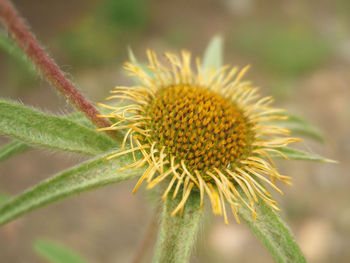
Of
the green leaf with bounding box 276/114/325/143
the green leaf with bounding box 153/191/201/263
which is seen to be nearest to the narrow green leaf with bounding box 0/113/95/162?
the green leaf with bounding box 153/191/201/263

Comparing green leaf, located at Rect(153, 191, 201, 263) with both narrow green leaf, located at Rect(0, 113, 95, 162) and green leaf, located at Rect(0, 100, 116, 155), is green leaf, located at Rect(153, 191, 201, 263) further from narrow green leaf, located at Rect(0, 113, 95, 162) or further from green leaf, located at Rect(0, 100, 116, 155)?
narrow green leaf, located at Rect(0, 113, 95, 162)

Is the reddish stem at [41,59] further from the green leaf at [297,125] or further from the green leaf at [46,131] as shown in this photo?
the green leaf at [297,125]

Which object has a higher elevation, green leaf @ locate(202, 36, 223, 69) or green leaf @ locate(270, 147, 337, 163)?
green leaf @ locate(202, 36, 223, 69)

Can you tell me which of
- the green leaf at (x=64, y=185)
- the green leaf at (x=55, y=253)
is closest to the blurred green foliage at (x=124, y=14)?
the green leaf at (x=55, y=253)

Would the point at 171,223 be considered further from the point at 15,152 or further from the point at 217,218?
the point at 217,218

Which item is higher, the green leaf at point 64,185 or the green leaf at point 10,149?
the green leaf at point 10,149

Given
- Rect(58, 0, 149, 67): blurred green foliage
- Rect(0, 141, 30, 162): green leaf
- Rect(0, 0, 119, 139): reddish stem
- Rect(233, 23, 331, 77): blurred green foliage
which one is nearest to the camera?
Rect(0, 0, 119, 139): reddish stem
